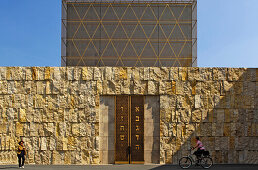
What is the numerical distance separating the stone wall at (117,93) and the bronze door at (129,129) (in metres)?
0.63

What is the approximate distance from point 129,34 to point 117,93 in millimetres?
22032

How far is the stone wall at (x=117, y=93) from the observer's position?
15242mm

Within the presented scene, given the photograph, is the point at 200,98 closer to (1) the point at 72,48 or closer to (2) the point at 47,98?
(2) the point at 47,98

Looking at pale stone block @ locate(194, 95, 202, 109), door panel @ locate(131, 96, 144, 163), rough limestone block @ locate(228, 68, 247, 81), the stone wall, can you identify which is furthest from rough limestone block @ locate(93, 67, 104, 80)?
rough limestone block @ locate(228, 68, 247, 81)

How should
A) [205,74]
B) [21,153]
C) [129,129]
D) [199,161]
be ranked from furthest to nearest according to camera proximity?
[205,74]
[129,129]
[199,161]
[21,153]

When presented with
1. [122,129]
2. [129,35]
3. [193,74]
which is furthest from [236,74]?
[129,35]

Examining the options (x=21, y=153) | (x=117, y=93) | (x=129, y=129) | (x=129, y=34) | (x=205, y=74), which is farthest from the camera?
(x=129, y=34)

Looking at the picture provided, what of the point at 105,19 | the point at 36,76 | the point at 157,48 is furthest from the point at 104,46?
the point at 36,76

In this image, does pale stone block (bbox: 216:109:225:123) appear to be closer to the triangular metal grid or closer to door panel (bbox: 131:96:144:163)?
door panel (bbox: 131:96:144:163)

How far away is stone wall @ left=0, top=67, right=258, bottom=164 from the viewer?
15.2 m

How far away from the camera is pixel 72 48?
36.4m

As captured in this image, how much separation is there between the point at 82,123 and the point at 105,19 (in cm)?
2367

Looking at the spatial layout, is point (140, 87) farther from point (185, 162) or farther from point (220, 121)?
point (220, 121)

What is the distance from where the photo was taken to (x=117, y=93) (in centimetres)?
1535
